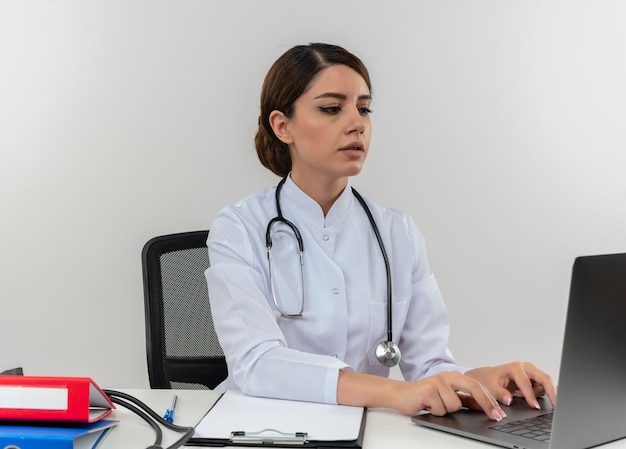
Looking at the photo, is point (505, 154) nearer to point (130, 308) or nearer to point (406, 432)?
point (130, 308)

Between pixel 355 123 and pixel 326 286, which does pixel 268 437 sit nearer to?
pixel 326 286

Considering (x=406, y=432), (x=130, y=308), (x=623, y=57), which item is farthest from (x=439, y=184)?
(x=406, y=432)

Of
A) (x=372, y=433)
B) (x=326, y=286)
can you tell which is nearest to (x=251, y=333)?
(x=326, y=286)

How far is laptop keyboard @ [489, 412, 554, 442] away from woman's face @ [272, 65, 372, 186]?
665 millimetres

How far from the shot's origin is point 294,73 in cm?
182

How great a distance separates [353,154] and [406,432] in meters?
0.67

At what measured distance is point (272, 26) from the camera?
329cm

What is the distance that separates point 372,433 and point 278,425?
0.15m

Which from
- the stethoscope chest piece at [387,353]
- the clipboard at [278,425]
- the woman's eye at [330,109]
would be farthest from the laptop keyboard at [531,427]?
the woman's eye at [330,109]

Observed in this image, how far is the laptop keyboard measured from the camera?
3.87 ft

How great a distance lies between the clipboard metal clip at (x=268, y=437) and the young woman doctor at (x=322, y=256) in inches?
13.3

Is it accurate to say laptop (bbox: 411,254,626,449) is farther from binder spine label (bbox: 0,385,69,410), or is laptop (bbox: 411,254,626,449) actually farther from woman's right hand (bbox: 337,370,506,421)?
binder spine label (bbox: 0,385,69,410)

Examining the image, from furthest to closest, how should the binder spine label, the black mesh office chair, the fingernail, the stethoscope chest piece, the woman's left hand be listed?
the black mesh office chair < the stethoscope chest piece < the woman's left hand < the fingernail < the binder spine label

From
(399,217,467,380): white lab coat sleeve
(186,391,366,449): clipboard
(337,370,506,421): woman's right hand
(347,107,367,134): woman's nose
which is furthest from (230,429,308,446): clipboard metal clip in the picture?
(347,107,367,134): woman's nose
